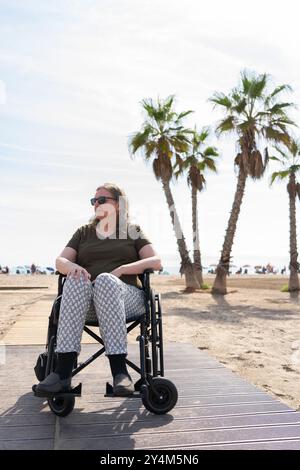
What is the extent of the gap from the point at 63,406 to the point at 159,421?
0.55 metres

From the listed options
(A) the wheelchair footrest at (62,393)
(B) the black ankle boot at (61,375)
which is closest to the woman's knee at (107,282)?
(B) the black ankle boot at (61,375)

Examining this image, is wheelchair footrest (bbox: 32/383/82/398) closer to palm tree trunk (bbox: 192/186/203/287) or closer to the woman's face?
the woman's face

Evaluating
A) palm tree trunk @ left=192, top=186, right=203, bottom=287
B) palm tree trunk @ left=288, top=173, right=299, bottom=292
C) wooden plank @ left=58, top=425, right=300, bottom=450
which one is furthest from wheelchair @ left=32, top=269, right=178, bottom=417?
palm tree trunk @ left=192, top=186, right=203, bottom=287

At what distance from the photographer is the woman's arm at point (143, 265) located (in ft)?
9.67

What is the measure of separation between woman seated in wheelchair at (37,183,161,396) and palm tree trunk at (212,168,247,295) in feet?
52.4

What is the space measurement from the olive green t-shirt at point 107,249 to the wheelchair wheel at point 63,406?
0.78 m

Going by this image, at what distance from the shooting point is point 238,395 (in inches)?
123

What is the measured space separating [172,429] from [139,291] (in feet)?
2.92

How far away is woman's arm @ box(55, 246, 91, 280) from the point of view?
9.08ft

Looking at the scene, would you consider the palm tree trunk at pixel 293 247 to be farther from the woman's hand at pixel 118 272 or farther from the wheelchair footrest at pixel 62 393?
the wheelchair footrest at pixel 62 393

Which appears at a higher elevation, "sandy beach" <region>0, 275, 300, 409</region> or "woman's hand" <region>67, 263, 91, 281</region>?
"woman's hand" <region>67, 263, 91, 281</region>

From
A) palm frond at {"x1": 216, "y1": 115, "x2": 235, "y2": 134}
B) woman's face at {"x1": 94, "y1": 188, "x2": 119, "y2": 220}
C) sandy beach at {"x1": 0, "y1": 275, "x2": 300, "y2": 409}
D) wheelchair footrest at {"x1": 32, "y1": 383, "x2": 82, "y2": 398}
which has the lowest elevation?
sandy beach at {"x1": 0, "y1": 275, "x2": 300, "y2": 409}
